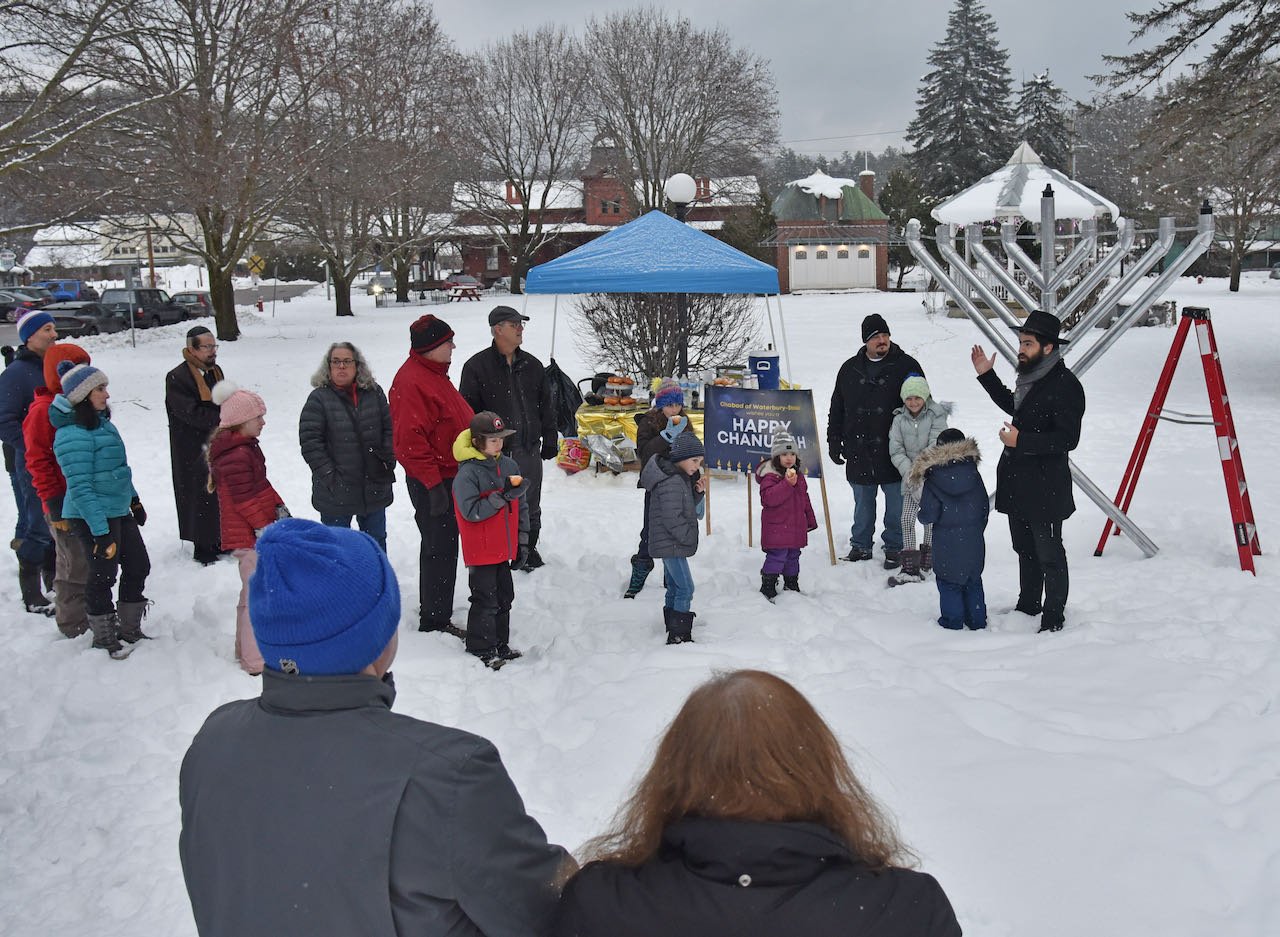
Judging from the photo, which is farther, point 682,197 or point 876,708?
point 682,197

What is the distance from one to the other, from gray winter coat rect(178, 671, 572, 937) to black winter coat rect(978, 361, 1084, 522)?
476cm

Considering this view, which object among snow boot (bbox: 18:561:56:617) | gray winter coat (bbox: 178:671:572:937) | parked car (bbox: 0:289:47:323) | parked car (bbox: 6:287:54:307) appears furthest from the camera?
parked car (bbox: 6:287:54:307)

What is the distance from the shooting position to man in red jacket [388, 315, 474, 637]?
5875 mm

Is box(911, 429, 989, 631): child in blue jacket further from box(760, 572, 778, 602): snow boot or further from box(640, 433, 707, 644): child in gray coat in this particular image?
box(640, 433, 707, 644): child in gray coat

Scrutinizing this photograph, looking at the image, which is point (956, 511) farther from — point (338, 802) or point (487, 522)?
point (338, 802)

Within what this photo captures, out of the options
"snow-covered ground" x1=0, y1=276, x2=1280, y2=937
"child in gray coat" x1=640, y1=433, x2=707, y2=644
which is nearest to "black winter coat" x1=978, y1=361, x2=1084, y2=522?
"snow-covered ground" x1=0, y1=276, x2=1280, y2=937

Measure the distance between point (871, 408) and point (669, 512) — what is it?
2.13m

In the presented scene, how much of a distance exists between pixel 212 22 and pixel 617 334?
34.8ft

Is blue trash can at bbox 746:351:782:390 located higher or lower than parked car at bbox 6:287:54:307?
lower

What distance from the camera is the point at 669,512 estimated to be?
19.1 feet

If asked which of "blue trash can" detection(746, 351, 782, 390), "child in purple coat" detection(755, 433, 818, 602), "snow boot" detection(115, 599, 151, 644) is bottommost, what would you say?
"snow boot" detection(115, 599, 151, 644)

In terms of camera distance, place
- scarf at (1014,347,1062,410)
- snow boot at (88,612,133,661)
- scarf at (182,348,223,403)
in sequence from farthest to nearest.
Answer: scarf at (182,348,223,403) < scarf at (1014,347,1062,410) < snow boot at (88,612,133,661)

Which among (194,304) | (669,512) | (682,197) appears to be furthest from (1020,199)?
(194,304)

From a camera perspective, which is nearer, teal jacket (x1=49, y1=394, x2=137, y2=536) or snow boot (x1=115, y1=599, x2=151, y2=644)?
teal jacket (x1=49, y1=394, x2=137, y2=536)
